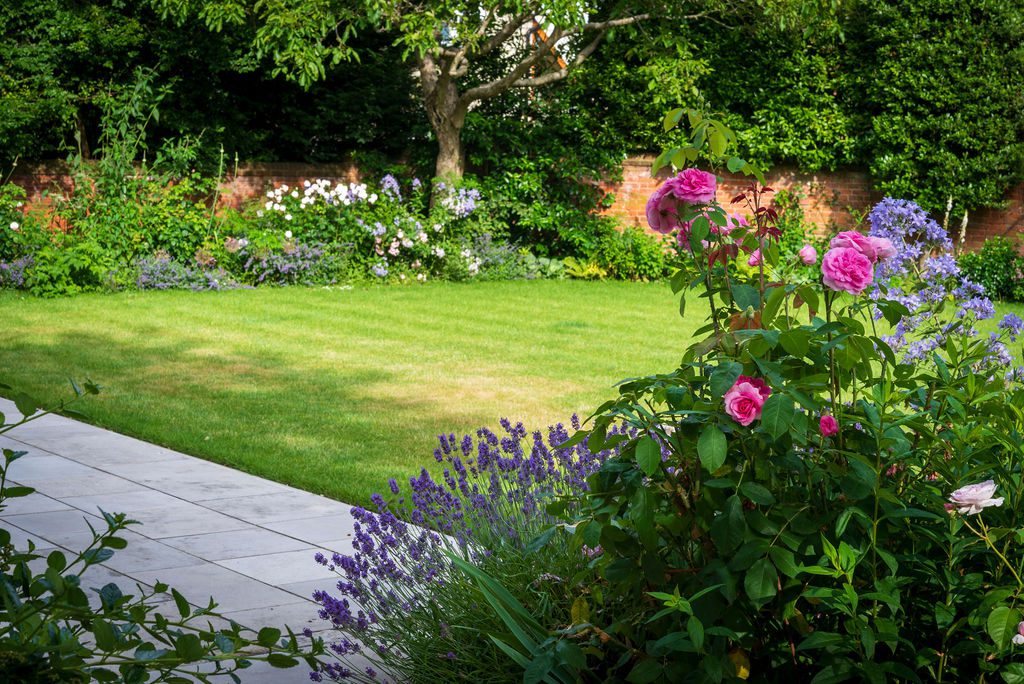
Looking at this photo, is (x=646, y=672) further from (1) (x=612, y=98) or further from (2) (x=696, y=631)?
(1) (x=612, y=98)

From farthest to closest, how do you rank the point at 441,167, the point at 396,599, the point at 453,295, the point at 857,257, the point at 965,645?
the point at 441,167
the point at 453,295
the point at 396,599
the point at 857,257
the point at 965,645

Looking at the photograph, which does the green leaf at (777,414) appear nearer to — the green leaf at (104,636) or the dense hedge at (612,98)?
the green leaf at (104,636)

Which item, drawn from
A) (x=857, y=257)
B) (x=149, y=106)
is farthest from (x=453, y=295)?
(x=857, y=257)

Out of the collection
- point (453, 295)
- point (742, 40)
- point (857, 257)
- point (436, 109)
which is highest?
point (742, 40)

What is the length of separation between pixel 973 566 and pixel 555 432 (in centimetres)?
153

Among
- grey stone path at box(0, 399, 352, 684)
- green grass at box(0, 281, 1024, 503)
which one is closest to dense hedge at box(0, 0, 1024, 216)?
green grass at box(0, 281, 1024, 503)

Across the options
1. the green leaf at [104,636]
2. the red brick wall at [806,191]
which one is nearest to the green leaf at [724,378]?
the green leaf at [104,636]

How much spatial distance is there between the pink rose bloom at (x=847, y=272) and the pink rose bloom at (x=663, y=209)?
1.23 ft

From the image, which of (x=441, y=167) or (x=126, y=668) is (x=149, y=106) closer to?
(x=441, y=167)

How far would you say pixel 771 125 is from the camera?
51.7 ft

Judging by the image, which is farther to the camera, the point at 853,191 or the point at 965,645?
the point at 853,191

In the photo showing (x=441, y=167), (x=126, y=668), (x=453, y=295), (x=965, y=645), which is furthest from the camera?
(x=441, y=167)

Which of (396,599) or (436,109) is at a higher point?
(436,109)

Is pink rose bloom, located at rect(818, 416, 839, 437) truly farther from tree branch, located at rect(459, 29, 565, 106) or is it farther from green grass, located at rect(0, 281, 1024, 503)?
tree branch, located at rect(459, 29, 565, 106)
